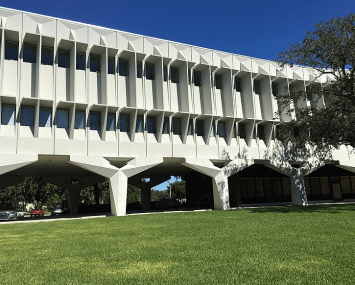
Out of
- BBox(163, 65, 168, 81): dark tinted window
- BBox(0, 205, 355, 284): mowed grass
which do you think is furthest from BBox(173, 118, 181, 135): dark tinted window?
BBox(0, 205, 355, 284): mowed grass

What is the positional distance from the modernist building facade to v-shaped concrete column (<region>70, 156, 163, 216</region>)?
0.08 m

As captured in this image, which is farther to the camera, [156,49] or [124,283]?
[156,49]

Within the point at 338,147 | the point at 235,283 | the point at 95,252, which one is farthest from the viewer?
the point at 338,147

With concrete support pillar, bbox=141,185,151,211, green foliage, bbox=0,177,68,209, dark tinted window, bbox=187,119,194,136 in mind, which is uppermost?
dark tinted window, bbox=187,119,194,136

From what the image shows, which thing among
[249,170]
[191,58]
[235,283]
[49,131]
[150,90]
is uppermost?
[191,58]

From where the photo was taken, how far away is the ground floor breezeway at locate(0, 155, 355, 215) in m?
25.2

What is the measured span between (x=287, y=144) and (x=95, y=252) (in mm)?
28009

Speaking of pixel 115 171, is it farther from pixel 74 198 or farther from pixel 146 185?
pixel 146 185

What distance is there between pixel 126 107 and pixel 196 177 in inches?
630

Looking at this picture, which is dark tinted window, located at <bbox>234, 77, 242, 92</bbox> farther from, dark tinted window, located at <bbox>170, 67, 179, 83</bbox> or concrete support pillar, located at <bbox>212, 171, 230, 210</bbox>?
concrete support pillar, located at <bbox>212, 171, 230, 210</bbox>

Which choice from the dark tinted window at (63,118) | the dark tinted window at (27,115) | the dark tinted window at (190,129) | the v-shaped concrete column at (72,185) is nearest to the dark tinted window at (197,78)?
the dark tinted window at (190,129)

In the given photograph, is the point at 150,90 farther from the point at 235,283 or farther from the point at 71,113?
the point at 235,283

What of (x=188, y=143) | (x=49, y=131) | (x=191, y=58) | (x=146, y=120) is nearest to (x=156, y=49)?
(x=191, y=58)

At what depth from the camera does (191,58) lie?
3036cm
